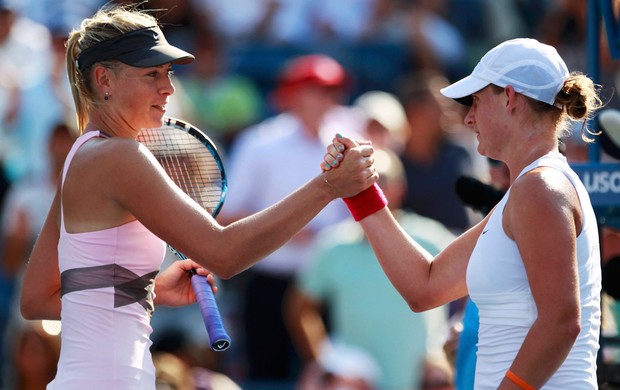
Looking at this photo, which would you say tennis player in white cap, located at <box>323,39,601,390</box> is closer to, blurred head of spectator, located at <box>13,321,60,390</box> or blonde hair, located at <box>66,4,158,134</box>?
blonde hair, located at <box>66,4,158,134</box>

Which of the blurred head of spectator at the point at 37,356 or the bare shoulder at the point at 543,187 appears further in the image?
the blurred head of spectator at the point at 37,356

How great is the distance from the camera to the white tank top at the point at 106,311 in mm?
3037

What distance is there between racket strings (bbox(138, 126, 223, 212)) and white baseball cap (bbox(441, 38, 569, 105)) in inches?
35.2

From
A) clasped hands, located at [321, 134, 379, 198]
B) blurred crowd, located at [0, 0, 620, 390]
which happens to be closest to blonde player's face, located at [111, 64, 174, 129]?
clasped hands, located at [321, 134, 379, 198]

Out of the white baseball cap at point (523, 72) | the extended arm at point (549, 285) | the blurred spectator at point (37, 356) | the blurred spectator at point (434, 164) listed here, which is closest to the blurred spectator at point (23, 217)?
the blurred spectator at point (37, 356)

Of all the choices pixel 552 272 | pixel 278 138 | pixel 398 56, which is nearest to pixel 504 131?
pixel 552 272

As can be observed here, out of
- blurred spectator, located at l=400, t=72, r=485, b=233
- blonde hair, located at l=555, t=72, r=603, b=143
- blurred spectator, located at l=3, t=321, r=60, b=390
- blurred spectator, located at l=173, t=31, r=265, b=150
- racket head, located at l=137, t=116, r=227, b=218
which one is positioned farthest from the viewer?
blurred spectator, located at l=173, t=31, r=265, b=150

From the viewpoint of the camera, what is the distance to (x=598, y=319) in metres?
3.04

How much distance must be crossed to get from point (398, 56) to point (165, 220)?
6.12m

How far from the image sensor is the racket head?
3.56 m

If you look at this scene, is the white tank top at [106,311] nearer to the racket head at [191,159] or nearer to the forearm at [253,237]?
the forearm at [253,237]

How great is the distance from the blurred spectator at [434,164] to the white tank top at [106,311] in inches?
168

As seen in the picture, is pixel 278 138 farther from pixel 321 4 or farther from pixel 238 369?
pixel 321 4

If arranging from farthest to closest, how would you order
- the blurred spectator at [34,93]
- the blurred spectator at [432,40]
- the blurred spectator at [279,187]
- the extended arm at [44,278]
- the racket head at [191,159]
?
the blurred spectator at [432,40]
the blurred spectator at [34,93]
the blurred spectator at [279,187]
the racket head at [191,159]
the extended arm at [44,278]
